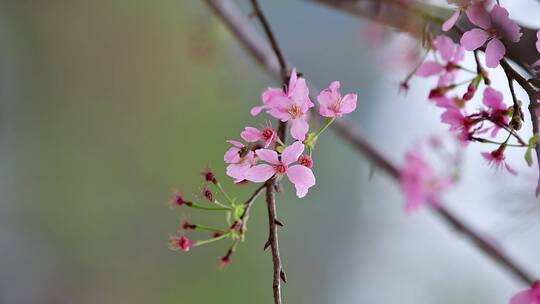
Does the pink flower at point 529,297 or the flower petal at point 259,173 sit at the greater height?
the pink flower at point 529,297

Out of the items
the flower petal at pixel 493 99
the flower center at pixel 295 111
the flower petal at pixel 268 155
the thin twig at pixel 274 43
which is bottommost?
the flower petal at pixel 268 155

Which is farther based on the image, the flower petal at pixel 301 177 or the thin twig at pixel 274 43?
the thin twig at pixel 274 43

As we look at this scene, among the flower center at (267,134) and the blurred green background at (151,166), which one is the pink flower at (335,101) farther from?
the blurred green background at (151,166)

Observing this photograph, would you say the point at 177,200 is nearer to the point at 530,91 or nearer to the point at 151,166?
the point at 530,91

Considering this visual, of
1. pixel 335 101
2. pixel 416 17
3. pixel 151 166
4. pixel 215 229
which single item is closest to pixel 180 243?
pixel 215 229

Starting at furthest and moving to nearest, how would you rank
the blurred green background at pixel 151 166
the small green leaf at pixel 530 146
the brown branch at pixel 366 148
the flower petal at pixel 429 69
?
the blurred green background at pixel 151 166
the brown branch at pixel 366 148
the flower petal at pixel 429 69
the small green leaf at pixel 530 146

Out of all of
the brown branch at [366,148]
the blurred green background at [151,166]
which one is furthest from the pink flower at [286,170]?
the blurred green background at [151,166]
